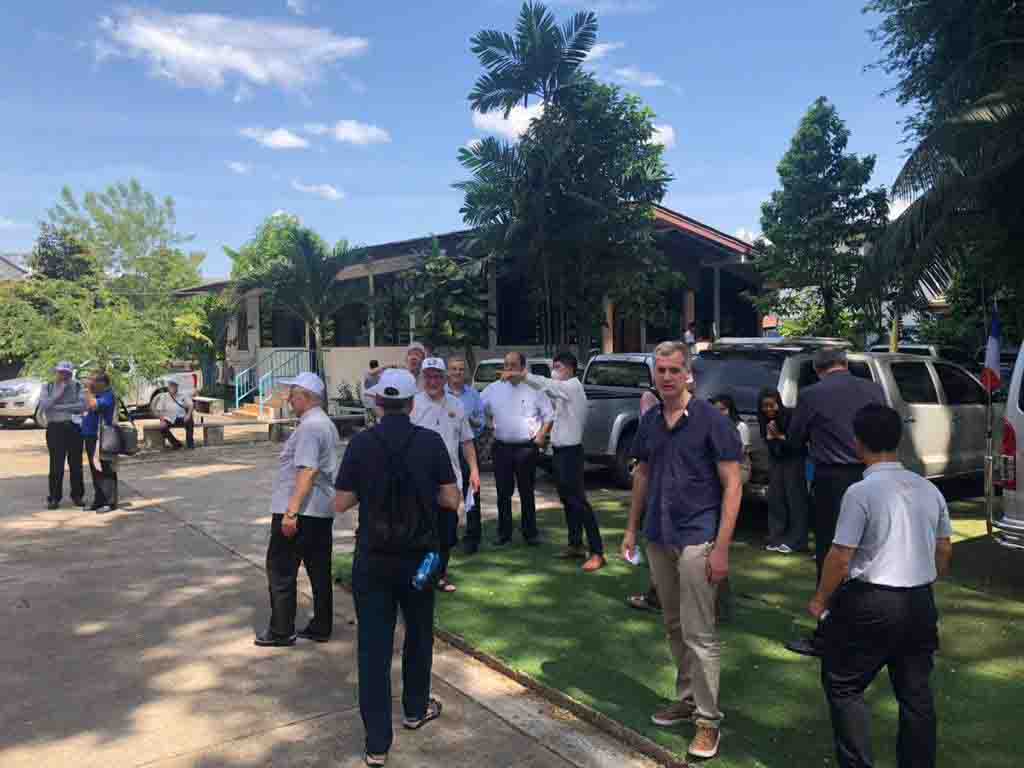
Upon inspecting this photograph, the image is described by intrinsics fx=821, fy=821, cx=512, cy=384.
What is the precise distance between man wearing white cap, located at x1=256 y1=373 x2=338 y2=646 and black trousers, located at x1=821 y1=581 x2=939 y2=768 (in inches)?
120

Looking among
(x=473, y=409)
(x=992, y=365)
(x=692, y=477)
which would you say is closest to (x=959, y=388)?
(x=992, y=365)

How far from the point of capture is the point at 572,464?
6.82 meters

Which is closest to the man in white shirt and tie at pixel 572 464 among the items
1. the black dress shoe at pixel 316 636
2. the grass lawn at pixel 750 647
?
the grass lawn at pixel 750 647

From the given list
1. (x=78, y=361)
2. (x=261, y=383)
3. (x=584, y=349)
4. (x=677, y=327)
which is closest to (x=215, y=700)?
(x=78, y=361)

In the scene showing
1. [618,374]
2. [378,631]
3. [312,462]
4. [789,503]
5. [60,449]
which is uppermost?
[618,374]

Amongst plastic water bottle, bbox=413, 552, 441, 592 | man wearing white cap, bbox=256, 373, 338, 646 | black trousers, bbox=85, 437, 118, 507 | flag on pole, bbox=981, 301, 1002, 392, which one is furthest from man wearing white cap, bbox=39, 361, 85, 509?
flag on pole, bbox=981, 301, 1002, 392

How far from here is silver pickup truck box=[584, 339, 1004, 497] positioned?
7785 mm

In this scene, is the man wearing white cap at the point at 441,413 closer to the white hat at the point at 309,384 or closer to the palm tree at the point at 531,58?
the white hat at the point at 309,384

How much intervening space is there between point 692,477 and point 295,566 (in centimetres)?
274

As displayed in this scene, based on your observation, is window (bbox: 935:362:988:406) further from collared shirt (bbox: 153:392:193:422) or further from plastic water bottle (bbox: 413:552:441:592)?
collared shirt (bbox: 153:392:193:422)

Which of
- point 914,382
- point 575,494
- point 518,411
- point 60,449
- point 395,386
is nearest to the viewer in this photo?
point 395,386

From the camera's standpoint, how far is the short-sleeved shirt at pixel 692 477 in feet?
11.7

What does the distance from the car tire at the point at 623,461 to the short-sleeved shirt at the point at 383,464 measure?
246 inches

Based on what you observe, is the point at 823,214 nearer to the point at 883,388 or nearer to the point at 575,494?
the point at 883,388
